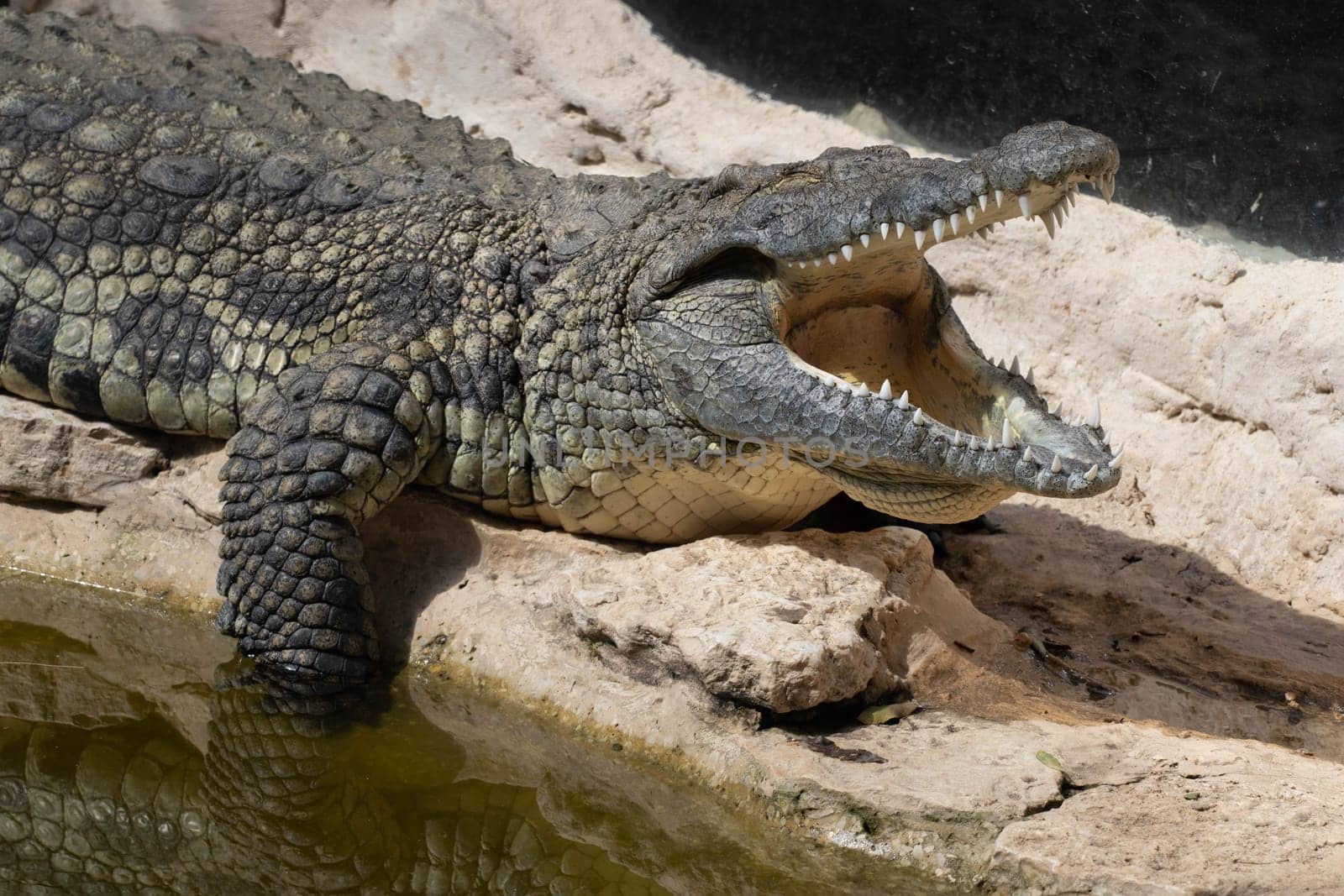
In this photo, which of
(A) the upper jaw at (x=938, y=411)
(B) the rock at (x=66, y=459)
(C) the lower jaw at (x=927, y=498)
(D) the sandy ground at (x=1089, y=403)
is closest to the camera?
(A) the upper jaw at (x=938, y=411)

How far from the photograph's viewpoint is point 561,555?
390 cm

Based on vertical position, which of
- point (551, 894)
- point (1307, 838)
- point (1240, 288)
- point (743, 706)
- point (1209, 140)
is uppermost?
point (1209, 140)

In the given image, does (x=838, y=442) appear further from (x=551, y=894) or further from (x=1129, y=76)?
(x=1129, y=76)

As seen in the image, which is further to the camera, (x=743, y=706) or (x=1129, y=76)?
(x=1129, y=76)

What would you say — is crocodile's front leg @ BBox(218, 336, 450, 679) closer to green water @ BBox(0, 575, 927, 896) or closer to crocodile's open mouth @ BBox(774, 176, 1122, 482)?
green water @ BBox(0, 575, 927, 896)

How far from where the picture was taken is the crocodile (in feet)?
11.3

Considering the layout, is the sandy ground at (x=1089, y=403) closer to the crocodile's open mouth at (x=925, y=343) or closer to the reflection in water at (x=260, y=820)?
the reflection in water at (x=260, y=820)

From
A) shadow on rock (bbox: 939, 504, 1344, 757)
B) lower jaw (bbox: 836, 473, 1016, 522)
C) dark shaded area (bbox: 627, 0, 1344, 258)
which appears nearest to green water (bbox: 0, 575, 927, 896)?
lower jaw (bbox: 836, 473, 1016, 522)

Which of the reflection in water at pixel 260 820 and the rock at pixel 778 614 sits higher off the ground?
the rock at pixel 778 614

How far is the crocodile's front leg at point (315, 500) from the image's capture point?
3.63 metres

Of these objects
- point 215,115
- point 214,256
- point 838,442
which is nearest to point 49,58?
point 215,115

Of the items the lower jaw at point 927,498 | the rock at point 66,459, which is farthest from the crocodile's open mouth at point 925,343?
the rock at point 66,459

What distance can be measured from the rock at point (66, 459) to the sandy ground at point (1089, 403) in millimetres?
78

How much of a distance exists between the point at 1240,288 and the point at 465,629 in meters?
2.95
